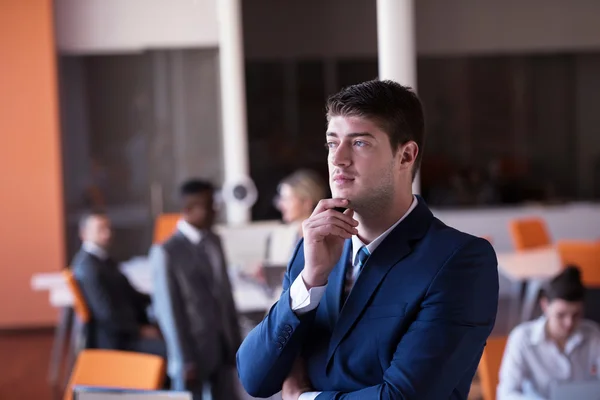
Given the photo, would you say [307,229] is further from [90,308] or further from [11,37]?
[11,37]

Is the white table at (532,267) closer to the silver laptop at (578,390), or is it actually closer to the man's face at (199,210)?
the man's face at (199,210)

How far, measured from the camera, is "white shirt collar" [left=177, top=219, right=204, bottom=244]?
4.66 m

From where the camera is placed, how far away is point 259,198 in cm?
977

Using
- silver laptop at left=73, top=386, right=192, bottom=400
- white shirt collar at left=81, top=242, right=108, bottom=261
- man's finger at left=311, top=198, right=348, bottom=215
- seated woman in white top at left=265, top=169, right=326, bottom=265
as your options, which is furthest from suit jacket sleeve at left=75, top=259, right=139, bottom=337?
man's finger at left=311, top=198, right=348, bottom=215

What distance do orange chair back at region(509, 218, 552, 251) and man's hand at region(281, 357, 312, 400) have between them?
640 centimetres

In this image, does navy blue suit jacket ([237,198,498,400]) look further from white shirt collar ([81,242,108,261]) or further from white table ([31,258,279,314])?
white shirt collar ([81,242,108,261])

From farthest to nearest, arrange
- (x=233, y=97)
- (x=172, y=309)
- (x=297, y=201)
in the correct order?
(x=233, y=97) → (x=297, y=201) → (x=172, y=309)

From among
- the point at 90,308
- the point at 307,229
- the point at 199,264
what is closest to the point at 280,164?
the point at 90,308

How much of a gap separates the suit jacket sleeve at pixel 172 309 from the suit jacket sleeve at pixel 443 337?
2.79m

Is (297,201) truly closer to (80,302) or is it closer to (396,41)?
(396,41)

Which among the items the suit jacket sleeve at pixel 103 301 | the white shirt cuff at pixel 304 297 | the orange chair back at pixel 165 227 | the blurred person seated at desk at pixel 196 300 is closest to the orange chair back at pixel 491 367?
the blurred person seated at desk at pixel 196 300

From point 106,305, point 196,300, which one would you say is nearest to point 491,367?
point 196,300

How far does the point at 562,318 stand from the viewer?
411cm

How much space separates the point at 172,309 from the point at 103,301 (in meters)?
1.28
